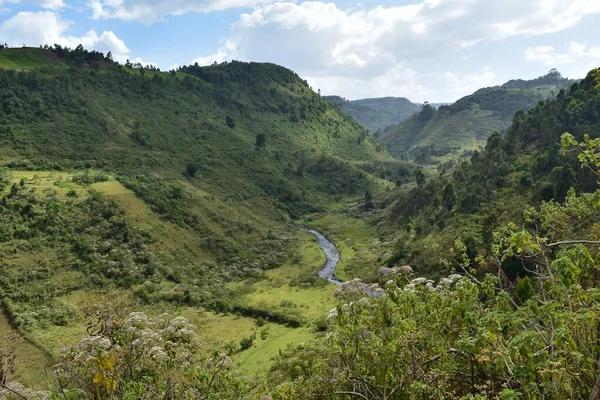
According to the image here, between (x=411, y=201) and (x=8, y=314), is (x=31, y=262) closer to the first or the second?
(x=8, y=314)

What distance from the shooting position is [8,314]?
43.2m

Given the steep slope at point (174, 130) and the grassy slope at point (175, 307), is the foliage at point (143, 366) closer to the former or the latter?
the grassy slope at point (175, 307)

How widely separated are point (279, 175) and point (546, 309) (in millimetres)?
109059

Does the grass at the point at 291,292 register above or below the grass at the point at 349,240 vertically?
below

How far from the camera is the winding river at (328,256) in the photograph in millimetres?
65625

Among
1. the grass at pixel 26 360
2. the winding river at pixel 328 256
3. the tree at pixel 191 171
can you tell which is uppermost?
the tree at pixel 191 171

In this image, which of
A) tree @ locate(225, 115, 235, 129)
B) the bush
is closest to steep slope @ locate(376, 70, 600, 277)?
the bush

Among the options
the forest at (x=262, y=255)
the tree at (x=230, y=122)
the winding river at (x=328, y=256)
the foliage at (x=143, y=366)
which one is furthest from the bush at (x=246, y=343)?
the tree at (x=230, y=122)

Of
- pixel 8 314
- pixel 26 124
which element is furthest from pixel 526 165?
pixel 26 124

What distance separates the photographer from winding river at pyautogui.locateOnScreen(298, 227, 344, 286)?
65625mm

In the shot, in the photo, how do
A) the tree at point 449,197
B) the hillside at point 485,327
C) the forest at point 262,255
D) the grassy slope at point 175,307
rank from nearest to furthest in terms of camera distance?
the hillside at point 485,327, the forest at point 262,255, the grassy slope at point 175,307, the tree at point 449,197

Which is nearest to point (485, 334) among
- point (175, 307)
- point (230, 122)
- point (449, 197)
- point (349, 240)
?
point (175, 307)

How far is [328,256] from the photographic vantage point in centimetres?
7706

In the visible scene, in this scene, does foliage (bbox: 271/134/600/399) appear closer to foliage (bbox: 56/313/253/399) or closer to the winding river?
foliage (bbox: 56/313/253/399)
